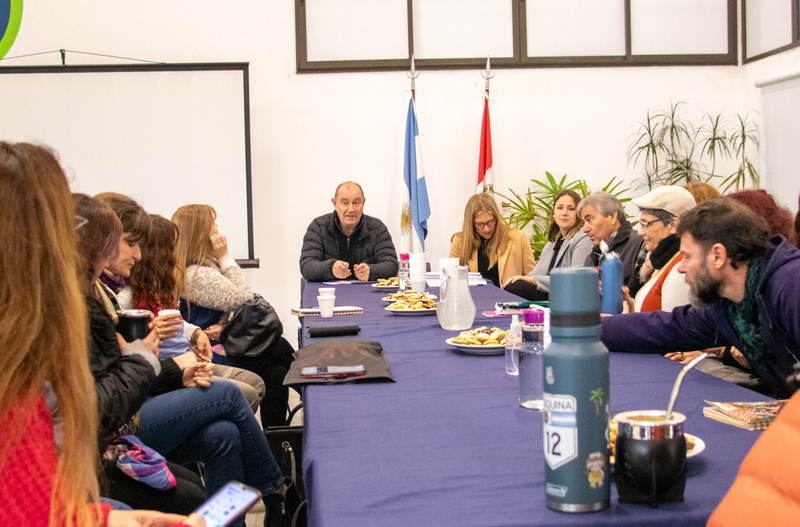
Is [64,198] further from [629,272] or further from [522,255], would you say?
[522,255]

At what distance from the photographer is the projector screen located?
5.39m

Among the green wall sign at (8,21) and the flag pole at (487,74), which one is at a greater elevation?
the green wall sign at (8,21)

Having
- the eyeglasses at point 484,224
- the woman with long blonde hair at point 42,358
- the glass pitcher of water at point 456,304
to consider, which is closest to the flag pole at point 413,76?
the eyeglasses at point 484,224

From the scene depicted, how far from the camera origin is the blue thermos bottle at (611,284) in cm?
228

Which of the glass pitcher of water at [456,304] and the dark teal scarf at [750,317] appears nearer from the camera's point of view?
the dark teal scarf at [750,317]

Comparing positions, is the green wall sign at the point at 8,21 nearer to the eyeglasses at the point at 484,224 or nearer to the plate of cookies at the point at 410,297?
the eyeglasses at the point at 484,224

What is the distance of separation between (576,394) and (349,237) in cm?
411

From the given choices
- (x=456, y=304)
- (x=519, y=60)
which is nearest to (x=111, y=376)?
(x=456, y=304)

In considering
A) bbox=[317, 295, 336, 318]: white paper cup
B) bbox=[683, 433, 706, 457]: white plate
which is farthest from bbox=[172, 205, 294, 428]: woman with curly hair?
bbox=[683, 433, 706, 457]: white plate

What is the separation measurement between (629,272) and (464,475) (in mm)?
2955

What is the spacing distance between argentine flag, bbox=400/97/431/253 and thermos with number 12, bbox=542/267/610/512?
483cm

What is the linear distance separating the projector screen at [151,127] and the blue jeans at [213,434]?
3.59 m

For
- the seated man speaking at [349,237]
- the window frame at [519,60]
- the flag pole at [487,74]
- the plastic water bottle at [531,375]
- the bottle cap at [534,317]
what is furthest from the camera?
the window frame at [519,60]

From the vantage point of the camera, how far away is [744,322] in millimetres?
1717
